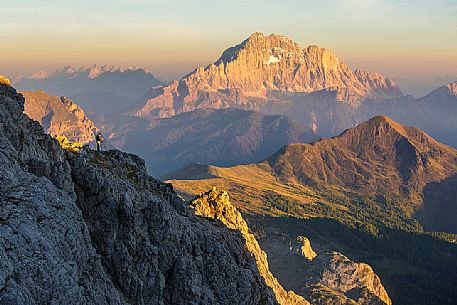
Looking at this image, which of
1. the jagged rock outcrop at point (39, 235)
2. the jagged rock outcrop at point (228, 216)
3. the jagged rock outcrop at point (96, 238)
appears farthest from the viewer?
the jagged rock outcrop at point (228, 216)

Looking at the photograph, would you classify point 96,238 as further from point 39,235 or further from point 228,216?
point 228,216

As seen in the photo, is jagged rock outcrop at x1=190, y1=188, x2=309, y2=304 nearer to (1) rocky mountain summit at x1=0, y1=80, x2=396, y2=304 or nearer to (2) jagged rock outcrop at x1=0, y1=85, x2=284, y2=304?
(1) rocky mountain summit at x1=0, y1=80, x2=396, y2=304

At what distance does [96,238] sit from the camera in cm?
6188

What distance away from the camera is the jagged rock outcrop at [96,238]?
43.4 m

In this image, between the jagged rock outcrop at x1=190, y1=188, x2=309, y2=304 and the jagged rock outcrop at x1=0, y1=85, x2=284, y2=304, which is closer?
the jagged rock outcrop at x1=0, y1=85, x2=284, y2=304

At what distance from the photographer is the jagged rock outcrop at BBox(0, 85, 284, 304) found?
43.4 m

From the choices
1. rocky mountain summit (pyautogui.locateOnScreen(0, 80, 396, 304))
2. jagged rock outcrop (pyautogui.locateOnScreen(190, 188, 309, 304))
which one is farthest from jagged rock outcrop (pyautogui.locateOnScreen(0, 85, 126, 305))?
jagged rock outcrop (pyautogui.locateOnScreen(190, 188, 309, 304))

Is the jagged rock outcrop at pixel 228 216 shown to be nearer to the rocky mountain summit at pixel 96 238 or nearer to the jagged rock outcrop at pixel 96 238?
the rocky mountain summit at pixel 96 238

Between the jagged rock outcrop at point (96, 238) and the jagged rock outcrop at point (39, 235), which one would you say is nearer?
the jagged rock outcrop at point (39, 235)

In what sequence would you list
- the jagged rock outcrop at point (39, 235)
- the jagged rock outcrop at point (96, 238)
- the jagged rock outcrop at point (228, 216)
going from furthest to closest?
the jagged rock outcrop at point (228, 216)
the jagged rock outcrop at point (96, 238)
the jagged rock outcrop at point (39, 235)

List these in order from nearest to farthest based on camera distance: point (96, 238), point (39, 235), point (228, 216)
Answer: point (39, 235) < point (96, 238) < point (228, 216)

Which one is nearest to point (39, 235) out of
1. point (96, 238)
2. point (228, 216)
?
point (96, 238)

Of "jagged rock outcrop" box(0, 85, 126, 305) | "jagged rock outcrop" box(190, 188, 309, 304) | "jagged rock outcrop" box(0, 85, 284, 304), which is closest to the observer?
"jagged rock outcrop" box(0, 85, 126, 305)

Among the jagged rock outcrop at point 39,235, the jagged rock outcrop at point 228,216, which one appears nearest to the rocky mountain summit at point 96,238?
the jagged rock outcrop at point 39,235
